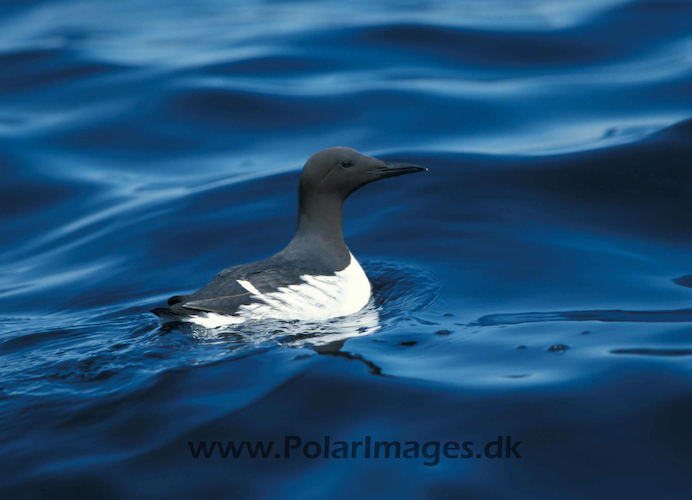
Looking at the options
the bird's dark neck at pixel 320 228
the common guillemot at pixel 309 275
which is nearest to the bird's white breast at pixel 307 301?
the common guillemot at pixel 309 275

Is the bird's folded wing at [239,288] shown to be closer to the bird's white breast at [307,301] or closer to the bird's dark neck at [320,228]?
the bird's white breast at [307,301]

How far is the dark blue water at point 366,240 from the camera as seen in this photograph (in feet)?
13.4

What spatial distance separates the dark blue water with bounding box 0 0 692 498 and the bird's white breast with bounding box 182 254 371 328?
0.09m

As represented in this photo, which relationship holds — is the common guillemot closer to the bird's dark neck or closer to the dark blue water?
the bird's dark neck

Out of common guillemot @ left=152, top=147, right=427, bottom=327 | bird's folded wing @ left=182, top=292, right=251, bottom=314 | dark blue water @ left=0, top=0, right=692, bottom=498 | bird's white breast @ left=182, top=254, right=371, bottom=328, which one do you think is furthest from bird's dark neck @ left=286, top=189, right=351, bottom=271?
bird's folded wing @ left=182, top=292, right=251, bottom=314

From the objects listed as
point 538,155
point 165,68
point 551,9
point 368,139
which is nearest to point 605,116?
point 538,155

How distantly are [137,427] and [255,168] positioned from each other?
5.41m

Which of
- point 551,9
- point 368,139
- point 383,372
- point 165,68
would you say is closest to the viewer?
point 383,372

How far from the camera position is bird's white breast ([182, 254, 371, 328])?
17.2 ft

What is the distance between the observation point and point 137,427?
4.23 metres

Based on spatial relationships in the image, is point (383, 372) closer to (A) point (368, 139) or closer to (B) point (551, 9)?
(A) point (368, 139)

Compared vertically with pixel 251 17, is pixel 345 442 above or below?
below

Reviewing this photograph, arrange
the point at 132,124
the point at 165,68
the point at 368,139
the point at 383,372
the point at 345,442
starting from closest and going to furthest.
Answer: the point at 345,442 < the point at 383,372 < the point at 368,139 < the point at 132,124 < the point at 165,68

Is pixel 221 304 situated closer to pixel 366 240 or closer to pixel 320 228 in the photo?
pixel 320 228
